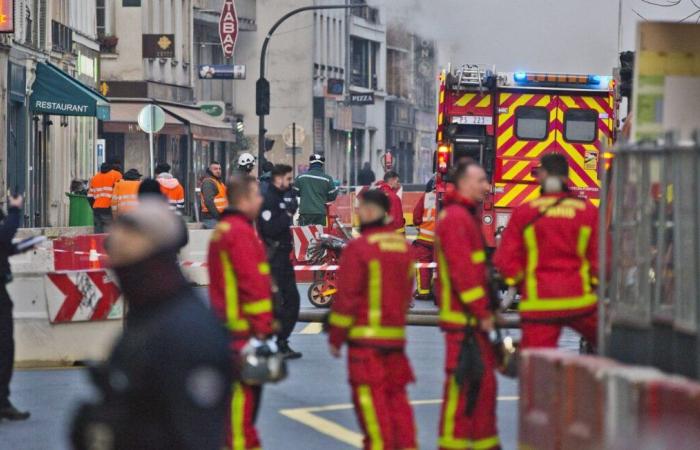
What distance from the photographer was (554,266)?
421 inches

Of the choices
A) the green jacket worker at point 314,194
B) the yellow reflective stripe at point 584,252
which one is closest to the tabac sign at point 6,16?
the green jacket worker at point 314,194

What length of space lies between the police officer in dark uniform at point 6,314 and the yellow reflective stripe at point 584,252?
12.4 feet

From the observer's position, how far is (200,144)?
216 ft

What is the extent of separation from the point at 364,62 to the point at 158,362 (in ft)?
295

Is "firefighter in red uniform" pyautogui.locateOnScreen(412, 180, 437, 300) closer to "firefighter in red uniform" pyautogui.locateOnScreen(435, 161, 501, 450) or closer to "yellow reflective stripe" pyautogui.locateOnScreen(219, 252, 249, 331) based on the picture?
"firefighter in red uniform" pyautogui.locateOnScreen(435, 161, 501, 450)

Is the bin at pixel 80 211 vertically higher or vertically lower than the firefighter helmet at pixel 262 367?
lower

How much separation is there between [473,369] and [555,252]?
105 cm

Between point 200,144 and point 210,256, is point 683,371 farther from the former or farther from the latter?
point 200,144

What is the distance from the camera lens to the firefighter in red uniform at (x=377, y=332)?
9727 mm

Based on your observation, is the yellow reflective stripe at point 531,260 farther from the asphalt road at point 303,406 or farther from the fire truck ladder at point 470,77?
the fire truck ladder at point 470,77

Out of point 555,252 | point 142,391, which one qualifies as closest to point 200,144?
point 555,252

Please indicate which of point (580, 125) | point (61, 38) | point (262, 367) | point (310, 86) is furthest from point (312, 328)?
point (310, 86)

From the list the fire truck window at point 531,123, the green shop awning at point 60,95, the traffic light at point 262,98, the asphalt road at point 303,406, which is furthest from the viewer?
the traffic light at point 262,98

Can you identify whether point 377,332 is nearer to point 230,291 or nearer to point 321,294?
point 230,291
